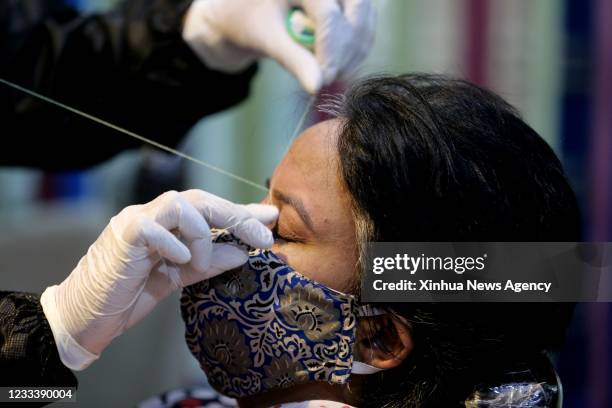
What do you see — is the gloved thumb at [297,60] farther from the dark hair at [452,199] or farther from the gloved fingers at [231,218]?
the gloved fingers at [231,218]

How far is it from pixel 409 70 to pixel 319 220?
114cm

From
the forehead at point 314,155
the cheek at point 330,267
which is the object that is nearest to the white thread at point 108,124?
the forehead at point 314,155

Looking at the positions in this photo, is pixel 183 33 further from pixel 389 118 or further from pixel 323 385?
pixel 323 385

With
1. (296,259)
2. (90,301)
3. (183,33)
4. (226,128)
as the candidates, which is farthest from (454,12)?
(90,301)

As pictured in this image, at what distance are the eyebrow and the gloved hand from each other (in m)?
0.27

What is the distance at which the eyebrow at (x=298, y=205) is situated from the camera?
1.18 m

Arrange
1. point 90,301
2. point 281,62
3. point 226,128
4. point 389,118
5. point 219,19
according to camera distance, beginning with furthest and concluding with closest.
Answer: point 226,128, point 219,19, point 281,62, point 389,118, point 90,301

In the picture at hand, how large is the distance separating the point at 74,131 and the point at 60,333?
60cm

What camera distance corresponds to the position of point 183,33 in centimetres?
172

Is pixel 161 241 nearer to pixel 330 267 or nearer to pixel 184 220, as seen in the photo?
pixel 184 220

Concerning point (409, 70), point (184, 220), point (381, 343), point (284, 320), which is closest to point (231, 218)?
point (184, 220)

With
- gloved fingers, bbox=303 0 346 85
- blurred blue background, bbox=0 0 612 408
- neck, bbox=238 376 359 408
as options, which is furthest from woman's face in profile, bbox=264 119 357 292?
blurred blue background, bbox=0 0 612 408

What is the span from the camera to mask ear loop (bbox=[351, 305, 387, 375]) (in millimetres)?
1151

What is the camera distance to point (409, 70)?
2221 mm
